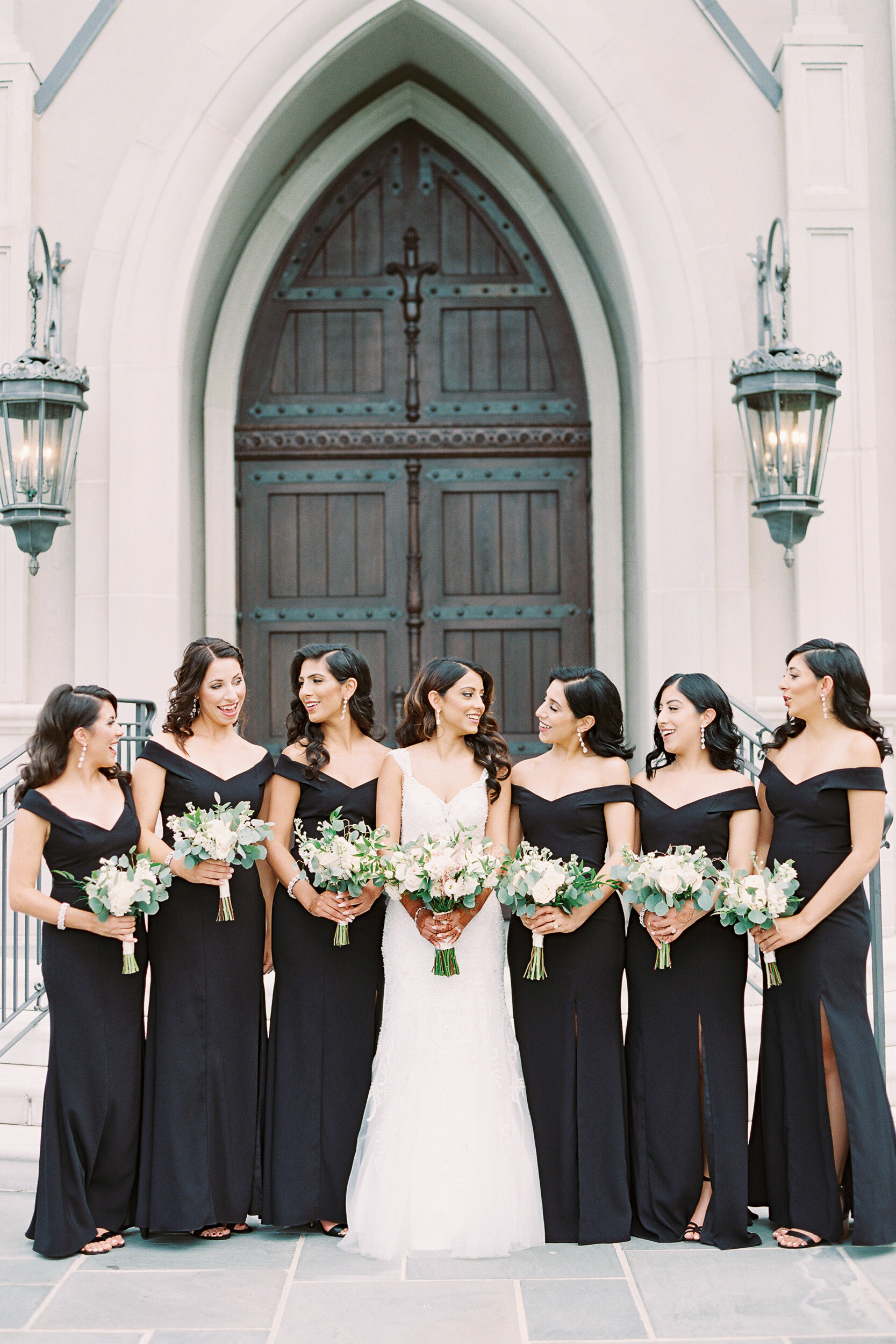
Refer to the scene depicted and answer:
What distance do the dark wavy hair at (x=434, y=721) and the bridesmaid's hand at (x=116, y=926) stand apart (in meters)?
1.20

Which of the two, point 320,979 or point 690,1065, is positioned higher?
point 320,979

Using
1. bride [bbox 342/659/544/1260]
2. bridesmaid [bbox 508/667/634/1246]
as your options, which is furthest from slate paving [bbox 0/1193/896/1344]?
bridesmaid [bbox 508/667/634/1246]

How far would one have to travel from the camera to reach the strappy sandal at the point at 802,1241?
4.46 meters

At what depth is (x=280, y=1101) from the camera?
4.64 metres

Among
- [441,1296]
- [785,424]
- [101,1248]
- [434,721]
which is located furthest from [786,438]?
[101,1248]

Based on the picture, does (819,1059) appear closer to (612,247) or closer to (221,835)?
(221,835)

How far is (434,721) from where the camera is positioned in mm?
4887

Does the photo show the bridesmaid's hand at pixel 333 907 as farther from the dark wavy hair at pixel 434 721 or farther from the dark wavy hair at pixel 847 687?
the dark wavy hair at pixel 847 687

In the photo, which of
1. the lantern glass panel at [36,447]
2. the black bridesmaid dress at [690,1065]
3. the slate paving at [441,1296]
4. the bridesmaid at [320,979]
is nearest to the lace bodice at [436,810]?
the bridesmaid at [320,979]

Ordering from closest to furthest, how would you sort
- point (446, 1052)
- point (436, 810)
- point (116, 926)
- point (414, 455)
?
1. point (116, 926)
2. point (446, 1052)
3. point (436, 810)
4. point (414, 455)

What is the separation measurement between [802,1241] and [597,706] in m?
2.03

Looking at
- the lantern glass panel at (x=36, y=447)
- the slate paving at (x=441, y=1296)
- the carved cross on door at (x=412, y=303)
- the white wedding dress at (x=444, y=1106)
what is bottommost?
the slate paving at (x=441, y=1296)

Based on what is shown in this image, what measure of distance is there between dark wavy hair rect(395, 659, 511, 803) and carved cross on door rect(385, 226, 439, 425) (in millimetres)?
4848

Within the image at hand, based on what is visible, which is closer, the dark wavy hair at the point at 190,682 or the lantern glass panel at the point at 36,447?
the dark wavy hair at the point at 190,682
